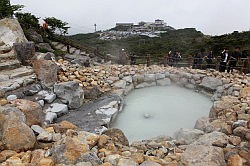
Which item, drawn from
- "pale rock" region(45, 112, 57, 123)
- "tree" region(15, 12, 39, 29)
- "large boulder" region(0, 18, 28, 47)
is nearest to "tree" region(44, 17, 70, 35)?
"tree" region(15, 12, 39, 29)

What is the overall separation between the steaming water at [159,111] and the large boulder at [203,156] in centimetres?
240

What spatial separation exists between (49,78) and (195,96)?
5.04m

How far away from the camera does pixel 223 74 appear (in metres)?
9.79

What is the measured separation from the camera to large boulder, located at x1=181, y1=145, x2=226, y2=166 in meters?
4.04

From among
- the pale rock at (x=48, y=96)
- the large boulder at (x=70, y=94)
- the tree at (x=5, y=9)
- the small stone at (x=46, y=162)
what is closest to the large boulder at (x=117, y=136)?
the small stone at (x=46, y=162)

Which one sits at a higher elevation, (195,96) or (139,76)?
(139,76)

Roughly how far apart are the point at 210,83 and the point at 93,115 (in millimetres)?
4626

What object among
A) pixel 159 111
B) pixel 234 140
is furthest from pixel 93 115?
pixel 234 140

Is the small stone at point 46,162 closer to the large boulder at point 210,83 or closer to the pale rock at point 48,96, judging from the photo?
the pale rock at point 48,96

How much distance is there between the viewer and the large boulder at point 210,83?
9.45 m

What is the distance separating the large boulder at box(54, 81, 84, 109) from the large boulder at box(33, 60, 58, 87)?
413 millimetres

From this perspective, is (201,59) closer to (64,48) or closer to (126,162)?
(126,162)

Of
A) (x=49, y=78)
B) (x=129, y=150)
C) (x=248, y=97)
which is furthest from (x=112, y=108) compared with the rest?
(x=248, y=97)

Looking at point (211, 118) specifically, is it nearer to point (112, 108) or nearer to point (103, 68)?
point (112, 108)
